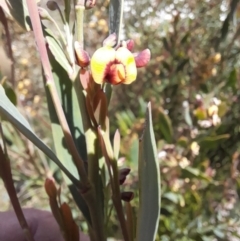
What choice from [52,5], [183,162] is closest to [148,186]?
[52,5]

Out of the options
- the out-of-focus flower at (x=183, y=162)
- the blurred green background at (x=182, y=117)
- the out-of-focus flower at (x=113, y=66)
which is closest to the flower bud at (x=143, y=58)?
the out-of-focus flower at (x=113, y=66)

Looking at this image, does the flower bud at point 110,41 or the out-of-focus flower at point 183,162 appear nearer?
the flower bud at point 110,41

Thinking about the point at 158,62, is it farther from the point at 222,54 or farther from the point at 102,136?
the point at 102,136

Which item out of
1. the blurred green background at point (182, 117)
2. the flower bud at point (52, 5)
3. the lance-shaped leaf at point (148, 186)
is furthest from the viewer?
the blurred green background at point (182, 117)

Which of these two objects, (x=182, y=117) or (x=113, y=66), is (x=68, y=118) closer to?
(x=113, y=66)

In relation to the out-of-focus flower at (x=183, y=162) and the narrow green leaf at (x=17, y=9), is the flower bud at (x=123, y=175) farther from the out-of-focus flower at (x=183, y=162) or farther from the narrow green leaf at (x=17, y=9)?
the out-of-focus flower at (x=183, y=162)

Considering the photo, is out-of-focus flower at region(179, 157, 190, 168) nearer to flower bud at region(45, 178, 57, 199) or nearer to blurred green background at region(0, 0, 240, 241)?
blurred green background at region(0, 0, 240, 241)
